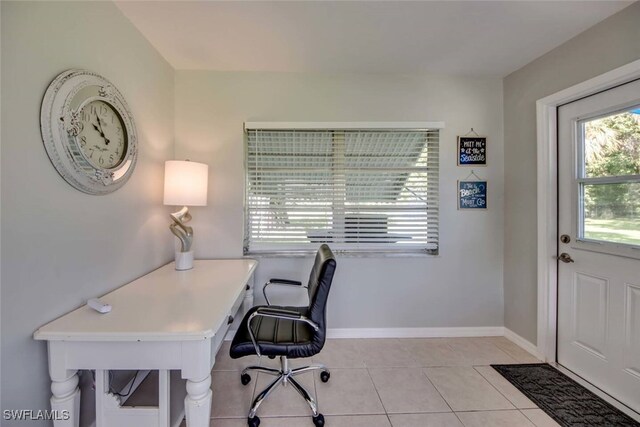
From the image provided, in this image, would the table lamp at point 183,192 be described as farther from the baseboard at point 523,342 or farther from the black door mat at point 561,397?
the baseboard at point 523,342

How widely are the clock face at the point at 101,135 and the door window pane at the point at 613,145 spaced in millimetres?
3128

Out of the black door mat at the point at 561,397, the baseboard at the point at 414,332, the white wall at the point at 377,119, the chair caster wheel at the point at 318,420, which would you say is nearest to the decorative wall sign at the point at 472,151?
the white wall at the point at 377,119

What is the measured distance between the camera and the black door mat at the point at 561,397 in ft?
4.90

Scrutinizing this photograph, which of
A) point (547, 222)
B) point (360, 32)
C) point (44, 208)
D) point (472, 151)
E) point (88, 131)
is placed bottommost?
point (547, 222)

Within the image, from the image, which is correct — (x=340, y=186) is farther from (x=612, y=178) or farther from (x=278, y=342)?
(x=612, y=178)

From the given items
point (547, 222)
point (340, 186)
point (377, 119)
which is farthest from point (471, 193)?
point (340, 186)

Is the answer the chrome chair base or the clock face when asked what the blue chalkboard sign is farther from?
the clock face

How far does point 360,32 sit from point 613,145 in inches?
72.5

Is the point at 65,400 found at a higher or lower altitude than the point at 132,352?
lower

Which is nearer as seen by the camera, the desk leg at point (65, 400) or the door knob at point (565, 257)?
the desk leg at point (65, 400)

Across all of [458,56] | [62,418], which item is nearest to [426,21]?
[458,56]

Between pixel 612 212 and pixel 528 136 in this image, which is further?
pixel 528 136

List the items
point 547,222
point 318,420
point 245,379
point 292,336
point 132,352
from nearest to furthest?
point 132,352 < point 318,420 < point 292,336 < point 245,379 < point 547,222

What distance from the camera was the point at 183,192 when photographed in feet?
6.12
